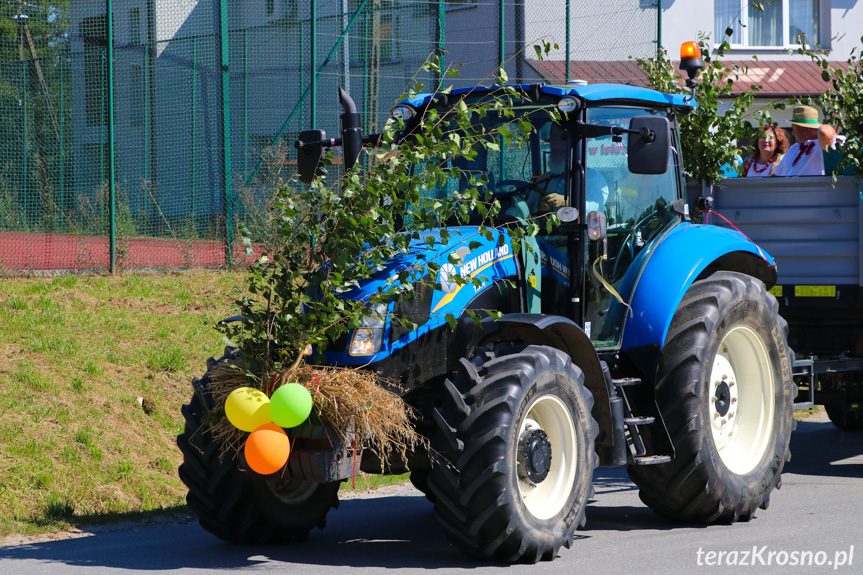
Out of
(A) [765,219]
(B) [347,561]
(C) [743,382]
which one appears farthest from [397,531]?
(A) [765,219]

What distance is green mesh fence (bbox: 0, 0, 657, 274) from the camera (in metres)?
12.3

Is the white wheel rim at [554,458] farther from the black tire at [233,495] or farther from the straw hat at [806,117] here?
the straw hat at [806,117]

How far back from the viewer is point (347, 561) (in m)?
5.55

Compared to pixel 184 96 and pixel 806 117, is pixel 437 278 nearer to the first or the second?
pixel 806 117

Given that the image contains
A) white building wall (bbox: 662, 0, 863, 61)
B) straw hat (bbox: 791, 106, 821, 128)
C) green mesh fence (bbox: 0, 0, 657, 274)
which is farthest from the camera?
white building wall (bbox: 662, 0, 863, 61)

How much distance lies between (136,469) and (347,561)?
2.58 m

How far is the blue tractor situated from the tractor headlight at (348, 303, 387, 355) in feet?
0.03

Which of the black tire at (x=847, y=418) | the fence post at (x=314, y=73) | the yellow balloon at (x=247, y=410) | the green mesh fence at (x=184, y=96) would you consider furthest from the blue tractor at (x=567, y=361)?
the fence post at (x=314, y=73)

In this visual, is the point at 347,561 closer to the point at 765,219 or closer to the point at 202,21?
the point at 765,219

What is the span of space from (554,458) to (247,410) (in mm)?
1640

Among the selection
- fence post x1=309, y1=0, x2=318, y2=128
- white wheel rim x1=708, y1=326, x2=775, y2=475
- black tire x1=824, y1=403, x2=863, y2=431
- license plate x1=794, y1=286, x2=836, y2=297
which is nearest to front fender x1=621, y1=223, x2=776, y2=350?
white wheel rim x1=708, y1=326, x2=775, y2=475

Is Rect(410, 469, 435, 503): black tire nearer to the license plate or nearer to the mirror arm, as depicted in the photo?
the mirror arm

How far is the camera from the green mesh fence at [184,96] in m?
12.3

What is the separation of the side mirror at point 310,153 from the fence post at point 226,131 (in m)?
6.26
